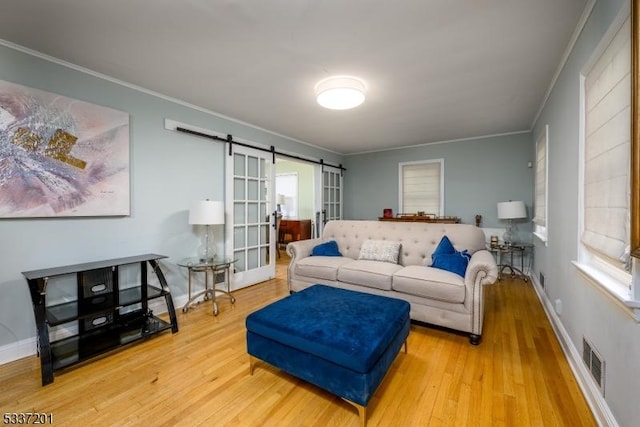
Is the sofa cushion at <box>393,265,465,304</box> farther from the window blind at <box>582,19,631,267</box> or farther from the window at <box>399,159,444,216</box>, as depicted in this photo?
the window at <box>399,159,444,216</box>

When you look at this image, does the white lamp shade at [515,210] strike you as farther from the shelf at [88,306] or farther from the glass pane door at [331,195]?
the shelf at [88,306]

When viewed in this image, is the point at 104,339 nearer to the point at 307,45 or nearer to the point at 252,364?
the point at 252,364

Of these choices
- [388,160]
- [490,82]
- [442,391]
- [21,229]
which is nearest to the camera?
[442,391]

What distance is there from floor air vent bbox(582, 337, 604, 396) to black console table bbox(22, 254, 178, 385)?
118 inches

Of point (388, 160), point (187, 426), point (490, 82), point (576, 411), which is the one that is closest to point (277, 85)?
point (490, 82)

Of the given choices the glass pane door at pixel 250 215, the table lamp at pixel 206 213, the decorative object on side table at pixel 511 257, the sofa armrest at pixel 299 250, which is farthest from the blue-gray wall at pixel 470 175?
the table lamp at pixel 206 213

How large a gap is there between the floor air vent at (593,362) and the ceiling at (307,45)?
2.03 meters

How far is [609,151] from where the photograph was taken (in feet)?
4.58

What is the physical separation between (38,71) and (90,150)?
25.3 inches

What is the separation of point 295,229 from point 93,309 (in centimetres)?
425

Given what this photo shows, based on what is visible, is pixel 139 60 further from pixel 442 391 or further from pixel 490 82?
pixel 442 391

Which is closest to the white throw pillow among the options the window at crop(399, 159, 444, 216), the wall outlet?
the wall outlet

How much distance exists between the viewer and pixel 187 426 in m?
1.43

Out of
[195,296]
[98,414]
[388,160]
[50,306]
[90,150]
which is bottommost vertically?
[98,414]
